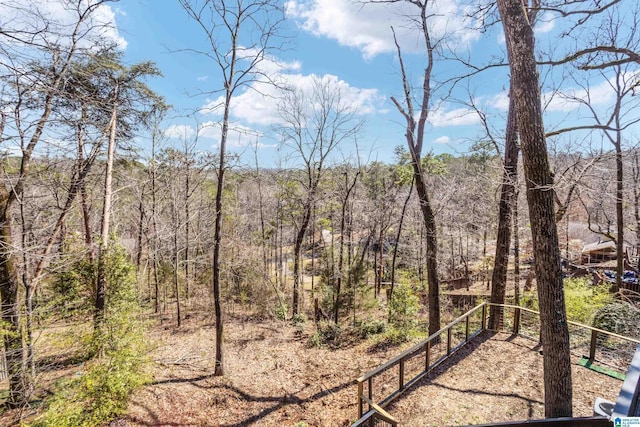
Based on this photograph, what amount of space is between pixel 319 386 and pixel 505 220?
21.3 feet

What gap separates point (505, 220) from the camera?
24.2ft

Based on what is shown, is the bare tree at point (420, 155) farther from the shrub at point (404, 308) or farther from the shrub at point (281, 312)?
the shrub at point (281, 312)

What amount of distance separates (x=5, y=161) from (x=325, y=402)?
8.65 metres

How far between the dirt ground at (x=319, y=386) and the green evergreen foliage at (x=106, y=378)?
0.68 m

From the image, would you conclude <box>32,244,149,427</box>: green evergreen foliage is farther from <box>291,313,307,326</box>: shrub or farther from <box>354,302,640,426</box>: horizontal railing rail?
<box>291,313,307,326</box>: shrub

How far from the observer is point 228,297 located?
15117 mm

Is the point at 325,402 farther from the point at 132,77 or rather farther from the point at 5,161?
the point at 132,77

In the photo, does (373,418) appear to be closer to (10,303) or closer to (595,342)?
(595,342)

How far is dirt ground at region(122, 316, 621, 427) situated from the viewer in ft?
16.0

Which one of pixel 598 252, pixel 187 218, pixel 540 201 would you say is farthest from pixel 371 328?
pixel 598 252

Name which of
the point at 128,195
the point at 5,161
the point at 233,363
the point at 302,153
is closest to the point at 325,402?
the point at 233,363

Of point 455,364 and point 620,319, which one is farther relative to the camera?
point 620,319

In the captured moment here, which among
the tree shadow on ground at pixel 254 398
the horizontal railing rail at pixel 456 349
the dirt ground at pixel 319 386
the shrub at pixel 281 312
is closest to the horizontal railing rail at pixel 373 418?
the horizontal railing rail at pixel 456 349

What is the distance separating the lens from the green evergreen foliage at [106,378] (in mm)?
4938
